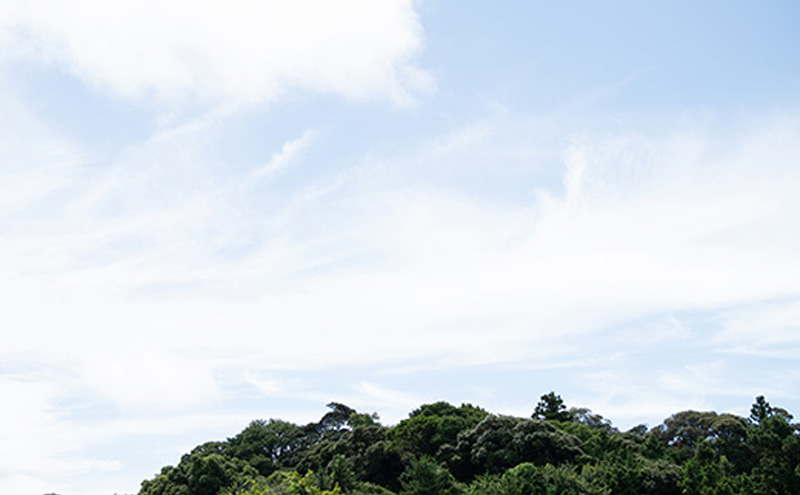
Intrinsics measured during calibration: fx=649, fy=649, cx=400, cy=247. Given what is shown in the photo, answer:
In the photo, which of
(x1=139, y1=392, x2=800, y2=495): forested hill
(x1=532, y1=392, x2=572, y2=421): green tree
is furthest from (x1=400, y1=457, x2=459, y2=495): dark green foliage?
(x1=532, y1=392, x2=572, y2=421): green tree

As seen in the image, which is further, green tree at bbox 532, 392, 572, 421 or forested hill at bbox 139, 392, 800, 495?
green tree at bbox 532, 392, 572, 421

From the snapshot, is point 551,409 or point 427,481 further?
point 551,409

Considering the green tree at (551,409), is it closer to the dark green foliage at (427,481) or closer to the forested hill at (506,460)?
the forested hill at (506,460)

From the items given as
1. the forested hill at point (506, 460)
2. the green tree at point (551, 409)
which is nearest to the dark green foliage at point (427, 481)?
the forested hill at point (506, 460)

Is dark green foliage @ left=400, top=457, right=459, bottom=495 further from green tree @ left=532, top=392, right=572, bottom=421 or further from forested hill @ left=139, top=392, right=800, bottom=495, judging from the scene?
green tree @ left=532, top=392, right=572, bottom=421

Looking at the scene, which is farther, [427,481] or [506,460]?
[506,460]

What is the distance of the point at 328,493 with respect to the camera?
31.0 meters

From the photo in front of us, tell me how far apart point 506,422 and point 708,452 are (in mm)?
12043

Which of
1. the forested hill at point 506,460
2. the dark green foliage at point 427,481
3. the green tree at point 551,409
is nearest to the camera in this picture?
the forested hill at point 506,460

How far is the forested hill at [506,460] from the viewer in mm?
31656

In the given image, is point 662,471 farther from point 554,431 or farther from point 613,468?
point 554,431

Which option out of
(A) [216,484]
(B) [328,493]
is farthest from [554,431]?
(A) [216,484]

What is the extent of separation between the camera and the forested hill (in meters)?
31.7

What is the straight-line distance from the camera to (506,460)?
4000 centimetres
